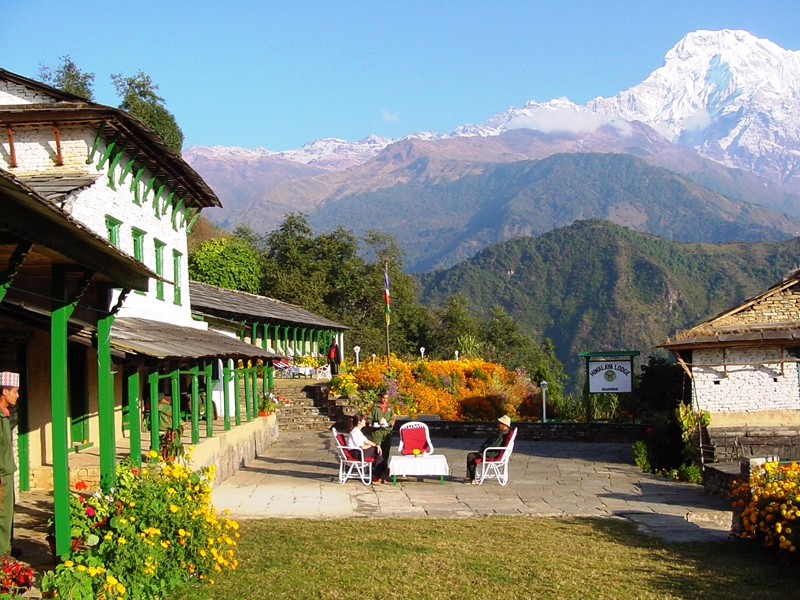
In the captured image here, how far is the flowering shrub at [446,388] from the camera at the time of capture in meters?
27.5

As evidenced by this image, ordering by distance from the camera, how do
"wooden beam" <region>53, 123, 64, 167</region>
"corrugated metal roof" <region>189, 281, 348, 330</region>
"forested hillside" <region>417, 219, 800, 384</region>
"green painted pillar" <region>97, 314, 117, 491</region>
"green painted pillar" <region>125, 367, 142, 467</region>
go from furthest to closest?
"forested hillside" <region>417, 219, 800, 384</region>
"corrugated metal roof" <region>189, 281, 348, 330</region>
"wooden beam" <region>53, 123, 64, 167</region>
"green painted pillar" <region>125, 367, 142, 467</region>
"green painted pillar" <region>97, 314, 117, 491</region>

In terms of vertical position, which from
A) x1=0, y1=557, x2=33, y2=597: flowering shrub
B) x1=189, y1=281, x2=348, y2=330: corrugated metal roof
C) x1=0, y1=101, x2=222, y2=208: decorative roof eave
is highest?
x1=0, y1=101, x2=222, y2=208: decorative roof eave

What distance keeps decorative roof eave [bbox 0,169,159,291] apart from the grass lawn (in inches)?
112

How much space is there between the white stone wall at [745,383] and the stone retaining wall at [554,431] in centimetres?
492

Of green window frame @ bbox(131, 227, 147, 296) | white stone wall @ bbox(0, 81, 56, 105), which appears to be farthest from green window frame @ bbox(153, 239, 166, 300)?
white stone wall @ bbox(0, 81, 56, 105)

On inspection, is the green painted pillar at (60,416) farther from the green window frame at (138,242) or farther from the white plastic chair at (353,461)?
the green window frame at (138,242)

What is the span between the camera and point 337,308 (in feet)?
197

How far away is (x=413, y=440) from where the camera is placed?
15188 millimetres

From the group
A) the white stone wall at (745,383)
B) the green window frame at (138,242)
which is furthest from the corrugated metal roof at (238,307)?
the white stone wall at (745,383)

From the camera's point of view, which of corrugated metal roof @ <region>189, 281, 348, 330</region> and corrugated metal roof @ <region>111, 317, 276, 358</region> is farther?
corrugated metal roof @ <region>189, 281, 348, 330</region>

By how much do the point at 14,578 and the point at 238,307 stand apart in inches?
1028

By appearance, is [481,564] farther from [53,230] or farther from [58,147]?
[58,147]

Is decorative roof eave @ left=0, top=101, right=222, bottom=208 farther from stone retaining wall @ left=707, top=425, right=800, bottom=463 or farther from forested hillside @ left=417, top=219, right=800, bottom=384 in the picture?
forested hillside @ left=417, top=219, right=800, bottom=384

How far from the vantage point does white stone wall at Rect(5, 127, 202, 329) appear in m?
16.4
